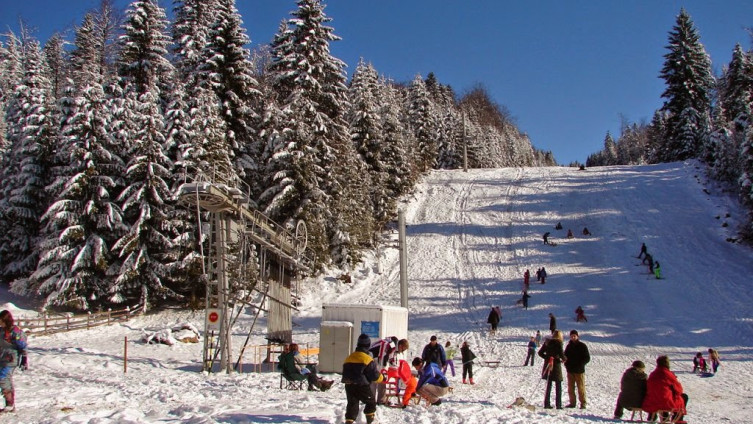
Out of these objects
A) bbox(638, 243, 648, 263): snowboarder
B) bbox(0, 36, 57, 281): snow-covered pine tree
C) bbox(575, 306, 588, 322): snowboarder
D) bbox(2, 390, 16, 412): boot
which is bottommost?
bbox(2, 390, 16, 412): boot

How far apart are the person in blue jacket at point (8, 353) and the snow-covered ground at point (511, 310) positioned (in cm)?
41

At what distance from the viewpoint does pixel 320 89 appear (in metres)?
37.9

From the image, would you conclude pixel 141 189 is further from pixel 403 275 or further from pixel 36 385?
pixel 36 385

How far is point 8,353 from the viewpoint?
950 centimetres

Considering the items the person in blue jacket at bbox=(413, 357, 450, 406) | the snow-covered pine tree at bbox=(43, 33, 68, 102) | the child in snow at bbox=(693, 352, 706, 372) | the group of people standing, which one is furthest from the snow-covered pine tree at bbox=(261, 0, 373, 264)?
the snow-covered pine tree at bbox=(43, 33, 68, 102)

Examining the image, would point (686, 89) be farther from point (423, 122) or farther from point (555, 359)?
point (555, 359)

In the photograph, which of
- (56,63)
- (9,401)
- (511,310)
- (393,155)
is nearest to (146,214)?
(511,310)

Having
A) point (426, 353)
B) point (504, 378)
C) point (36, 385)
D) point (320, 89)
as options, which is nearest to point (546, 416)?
point (426, 353)

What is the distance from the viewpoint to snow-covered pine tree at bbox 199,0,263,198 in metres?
37.2

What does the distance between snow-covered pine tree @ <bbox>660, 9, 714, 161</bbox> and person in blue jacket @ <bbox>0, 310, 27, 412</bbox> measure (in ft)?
208

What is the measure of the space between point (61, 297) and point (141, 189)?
676 centimetres

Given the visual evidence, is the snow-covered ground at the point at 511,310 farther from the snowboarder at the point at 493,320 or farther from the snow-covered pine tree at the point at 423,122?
the snow-covered pine tree at the point at 423,122

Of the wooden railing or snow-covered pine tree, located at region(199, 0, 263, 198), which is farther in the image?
snow-covered pine tree, located at region(199, 0, 263, 198)

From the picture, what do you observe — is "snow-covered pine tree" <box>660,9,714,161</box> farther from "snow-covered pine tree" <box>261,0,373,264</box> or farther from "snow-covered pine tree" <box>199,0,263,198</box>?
"snow-covered pine tree" <box>199,0,263,198</box>
